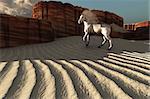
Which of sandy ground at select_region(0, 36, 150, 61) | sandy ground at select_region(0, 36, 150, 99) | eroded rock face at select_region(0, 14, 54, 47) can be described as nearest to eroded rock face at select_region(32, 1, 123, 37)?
eroded rock face at select_region(0, 14, 54, 47)

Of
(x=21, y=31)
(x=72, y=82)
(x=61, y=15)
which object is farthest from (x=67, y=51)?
(x=72, y=82)

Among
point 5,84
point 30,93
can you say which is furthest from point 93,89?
point 5,84

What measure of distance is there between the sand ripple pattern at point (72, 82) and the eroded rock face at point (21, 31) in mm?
5792

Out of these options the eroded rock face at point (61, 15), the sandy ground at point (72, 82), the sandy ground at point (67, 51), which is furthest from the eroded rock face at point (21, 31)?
the sandy ground at point (72, 82)

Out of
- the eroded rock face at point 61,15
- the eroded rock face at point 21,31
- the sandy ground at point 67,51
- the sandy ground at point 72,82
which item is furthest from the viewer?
the eroded rock face at point 61,15

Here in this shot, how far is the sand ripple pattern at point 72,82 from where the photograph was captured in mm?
2926

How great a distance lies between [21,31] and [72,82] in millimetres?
7329

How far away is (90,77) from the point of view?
3.66 m

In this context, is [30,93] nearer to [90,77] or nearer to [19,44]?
[90,77]

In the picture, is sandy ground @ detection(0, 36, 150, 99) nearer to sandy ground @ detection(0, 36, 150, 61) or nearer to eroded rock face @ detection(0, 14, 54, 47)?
sandy ground @ detection(0, 36, 150, 61)

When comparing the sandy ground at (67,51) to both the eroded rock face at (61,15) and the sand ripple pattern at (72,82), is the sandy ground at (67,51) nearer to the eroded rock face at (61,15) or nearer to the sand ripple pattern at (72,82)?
the eroded rock face at (61,15)

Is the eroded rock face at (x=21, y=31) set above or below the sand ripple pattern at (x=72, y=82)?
above

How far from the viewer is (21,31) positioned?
34.3 feet

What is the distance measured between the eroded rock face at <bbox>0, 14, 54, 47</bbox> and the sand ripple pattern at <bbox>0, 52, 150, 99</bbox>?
5792mm
